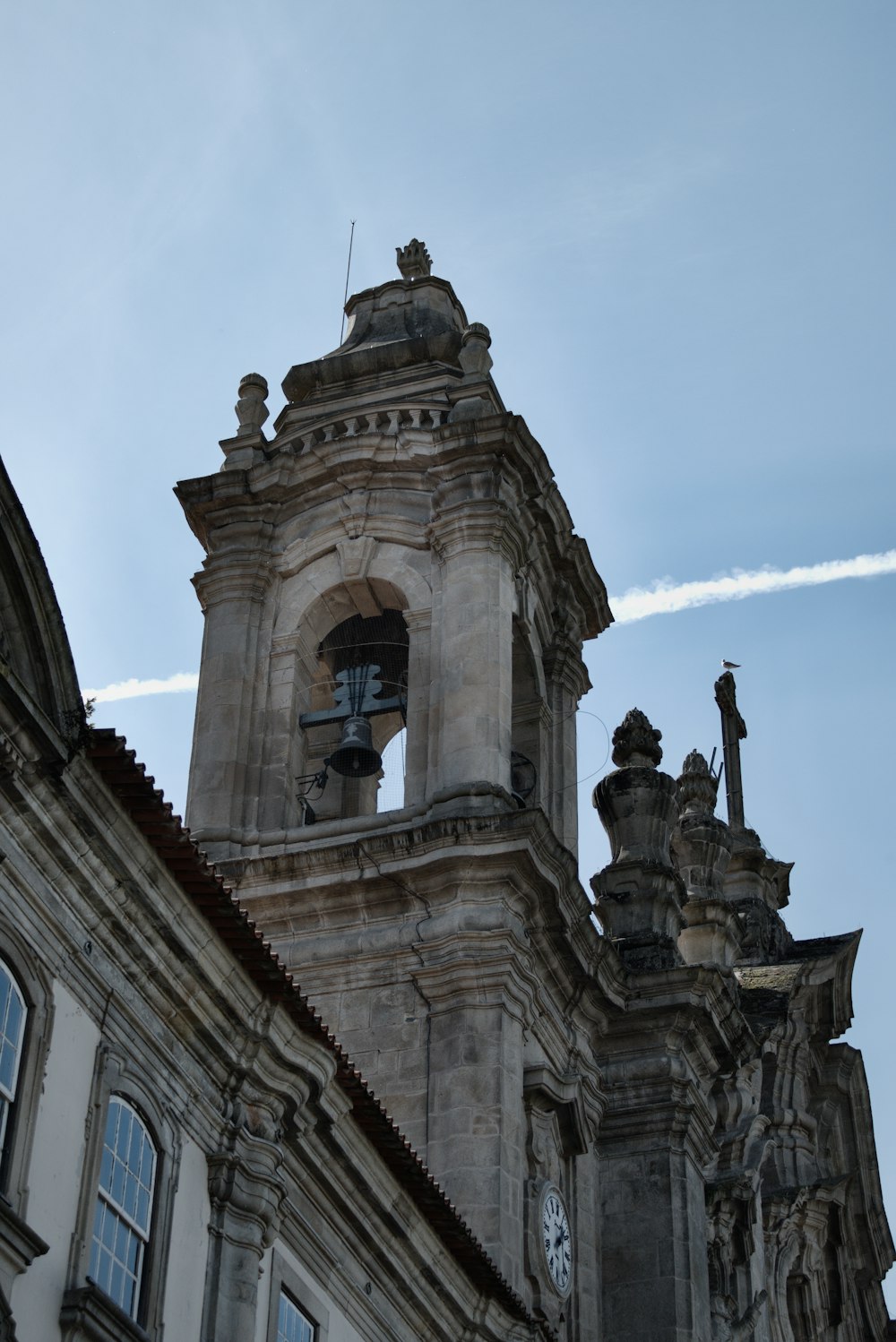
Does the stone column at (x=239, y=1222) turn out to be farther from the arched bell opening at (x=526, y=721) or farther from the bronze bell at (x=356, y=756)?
the arched bell opening at (x=526, y=721)

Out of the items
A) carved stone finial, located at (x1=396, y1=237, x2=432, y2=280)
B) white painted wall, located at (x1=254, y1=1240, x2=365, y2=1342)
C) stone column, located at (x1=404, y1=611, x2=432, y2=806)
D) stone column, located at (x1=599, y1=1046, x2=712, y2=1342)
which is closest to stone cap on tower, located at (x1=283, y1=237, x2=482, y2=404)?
carved stone finial, located at (x1=396, y1=237, x2=432, y2=280)

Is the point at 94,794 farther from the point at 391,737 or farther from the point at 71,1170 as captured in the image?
the point at 391,737

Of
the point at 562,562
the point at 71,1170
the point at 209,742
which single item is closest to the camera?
the point at 71,1170

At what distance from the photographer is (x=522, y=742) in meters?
29.0

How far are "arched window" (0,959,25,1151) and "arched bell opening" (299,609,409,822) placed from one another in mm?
13061

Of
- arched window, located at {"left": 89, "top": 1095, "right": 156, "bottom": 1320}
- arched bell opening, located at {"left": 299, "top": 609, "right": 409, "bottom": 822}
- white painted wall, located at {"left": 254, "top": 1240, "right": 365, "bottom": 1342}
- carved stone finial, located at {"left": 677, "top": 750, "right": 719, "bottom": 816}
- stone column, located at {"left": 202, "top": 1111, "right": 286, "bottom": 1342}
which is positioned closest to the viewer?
arched window, located at {"left": 89, "top": 1095, "right": 156, "bottom": 1320}

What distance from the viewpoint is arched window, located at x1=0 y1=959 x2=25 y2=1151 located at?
516 inches

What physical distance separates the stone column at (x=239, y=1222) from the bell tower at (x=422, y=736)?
20.4ft

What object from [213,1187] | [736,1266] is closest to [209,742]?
[736,1266]

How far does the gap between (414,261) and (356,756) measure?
373 inches

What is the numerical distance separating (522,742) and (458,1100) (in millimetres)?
6891

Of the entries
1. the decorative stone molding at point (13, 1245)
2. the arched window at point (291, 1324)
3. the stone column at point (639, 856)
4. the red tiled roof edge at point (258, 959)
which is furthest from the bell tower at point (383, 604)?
the decorative stone molding at point (13, 1245)

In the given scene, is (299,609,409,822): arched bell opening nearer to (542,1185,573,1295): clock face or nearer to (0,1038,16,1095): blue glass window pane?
(542,1185,573,1295): clock face

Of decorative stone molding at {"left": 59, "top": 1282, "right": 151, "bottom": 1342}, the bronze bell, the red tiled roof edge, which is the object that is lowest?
decorative stone molding at {"left": 59, "top": 1282, "right": 151, "bottom": 1342}
